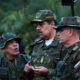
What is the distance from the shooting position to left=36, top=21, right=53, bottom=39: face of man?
5062 mm

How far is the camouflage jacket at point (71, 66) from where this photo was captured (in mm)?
4160

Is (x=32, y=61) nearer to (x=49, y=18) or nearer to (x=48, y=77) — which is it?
(x=48, y=77)

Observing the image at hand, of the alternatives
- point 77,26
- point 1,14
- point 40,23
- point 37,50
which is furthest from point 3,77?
point 1,14

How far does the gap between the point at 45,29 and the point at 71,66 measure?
3.44 feet

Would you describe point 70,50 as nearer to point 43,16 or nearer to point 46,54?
point 46,54

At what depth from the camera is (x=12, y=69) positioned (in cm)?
534

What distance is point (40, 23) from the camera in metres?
5.15

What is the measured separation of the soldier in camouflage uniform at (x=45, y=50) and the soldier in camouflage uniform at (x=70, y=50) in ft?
1.31

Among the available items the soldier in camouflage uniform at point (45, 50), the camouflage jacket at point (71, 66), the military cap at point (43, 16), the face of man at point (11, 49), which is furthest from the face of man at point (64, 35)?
the face of man at point (11, 49)

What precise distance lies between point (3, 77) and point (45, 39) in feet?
2.95

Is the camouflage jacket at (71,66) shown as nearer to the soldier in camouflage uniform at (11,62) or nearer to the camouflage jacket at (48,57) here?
the camouflage jacket at (48,57)

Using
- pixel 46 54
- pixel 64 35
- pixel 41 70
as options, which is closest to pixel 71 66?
pixel 64 35

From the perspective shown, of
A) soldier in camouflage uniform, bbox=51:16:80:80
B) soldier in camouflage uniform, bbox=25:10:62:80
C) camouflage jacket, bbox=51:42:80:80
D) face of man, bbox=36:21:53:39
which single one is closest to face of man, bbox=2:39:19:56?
soldier in camouflage uniform, bbox=25:10:62:80

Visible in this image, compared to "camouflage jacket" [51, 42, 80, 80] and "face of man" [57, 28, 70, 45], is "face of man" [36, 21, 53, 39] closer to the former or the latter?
"face of man" [57, 28, 70, 45]
